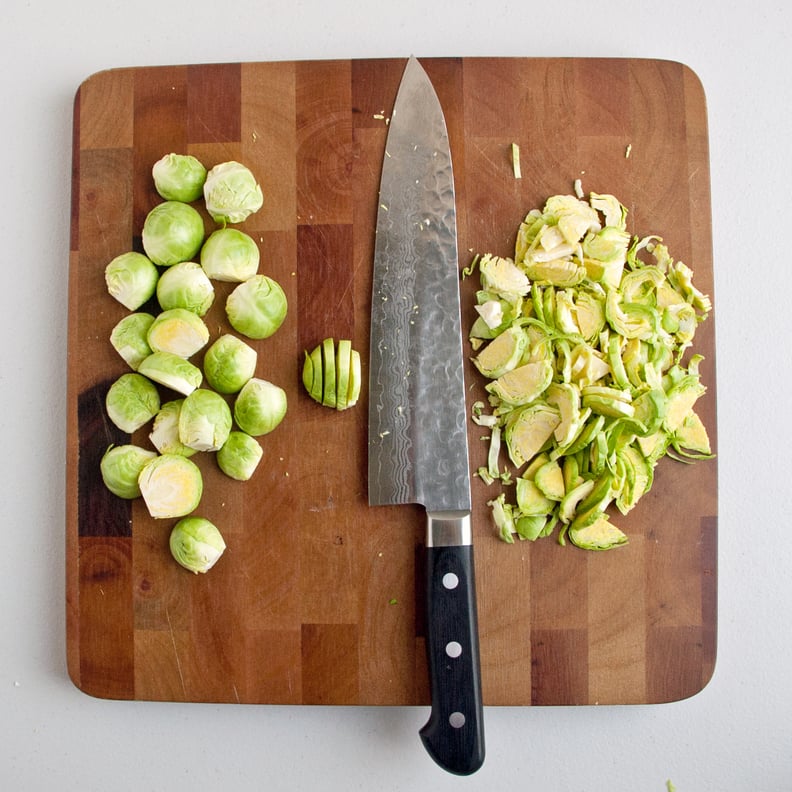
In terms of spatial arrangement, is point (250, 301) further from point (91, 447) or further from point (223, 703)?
point (223, 703)

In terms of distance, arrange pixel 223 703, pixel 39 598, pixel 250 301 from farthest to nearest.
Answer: pixel 39 598 < pixel 223 703 < pixel 250 301

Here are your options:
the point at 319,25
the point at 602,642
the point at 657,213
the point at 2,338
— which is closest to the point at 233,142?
the point at 319,25

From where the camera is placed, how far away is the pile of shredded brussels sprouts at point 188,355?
6.47 ft

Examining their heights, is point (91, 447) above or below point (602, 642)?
above

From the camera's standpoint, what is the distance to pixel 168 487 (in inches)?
77.6

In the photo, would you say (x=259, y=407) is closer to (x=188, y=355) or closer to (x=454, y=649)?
(x=188, y=355)

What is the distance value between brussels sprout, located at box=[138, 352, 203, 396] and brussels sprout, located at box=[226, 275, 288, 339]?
0.18 metres

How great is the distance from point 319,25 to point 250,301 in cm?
99

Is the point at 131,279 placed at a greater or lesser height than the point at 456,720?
greater

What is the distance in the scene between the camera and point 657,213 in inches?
82.4

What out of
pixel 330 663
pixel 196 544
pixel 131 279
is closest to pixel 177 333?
pixel 131 279

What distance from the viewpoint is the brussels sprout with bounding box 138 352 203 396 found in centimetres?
195

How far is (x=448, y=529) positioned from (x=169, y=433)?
2.77 ft

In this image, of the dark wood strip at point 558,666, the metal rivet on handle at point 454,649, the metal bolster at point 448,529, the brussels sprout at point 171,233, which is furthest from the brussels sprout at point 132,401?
the dark wood strip at point 558,666
